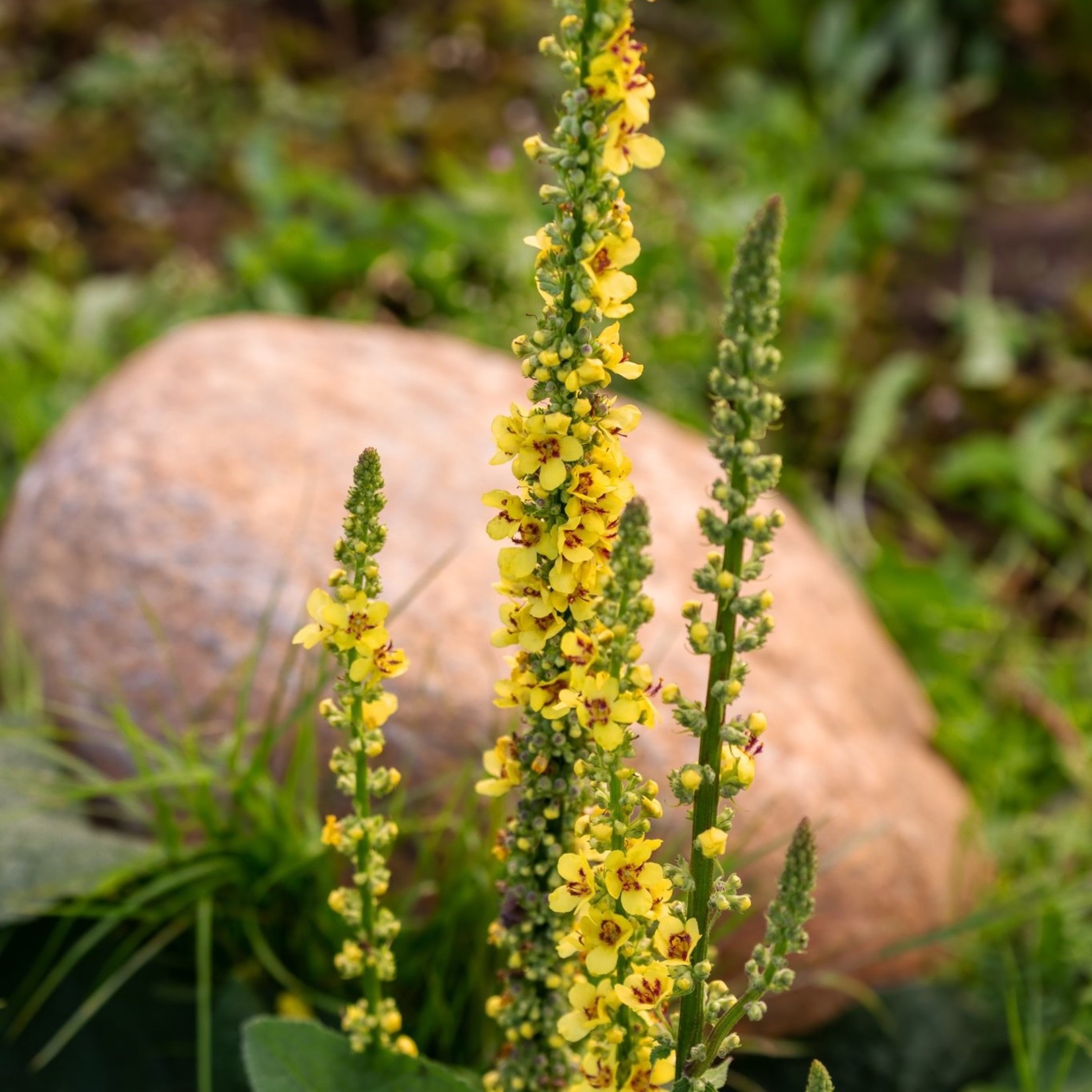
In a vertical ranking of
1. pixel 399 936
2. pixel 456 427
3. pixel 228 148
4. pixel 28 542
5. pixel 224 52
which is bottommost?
pixel 399 936

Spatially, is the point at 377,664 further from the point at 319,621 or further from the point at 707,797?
the point at 707,797

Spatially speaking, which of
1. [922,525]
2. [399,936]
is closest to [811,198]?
[922,525]

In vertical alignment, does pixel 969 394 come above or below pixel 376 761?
above

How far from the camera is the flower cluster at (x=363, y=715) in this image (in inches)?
47.6

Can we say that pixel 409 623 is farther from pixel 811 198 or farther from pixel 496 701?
pixel 811 198

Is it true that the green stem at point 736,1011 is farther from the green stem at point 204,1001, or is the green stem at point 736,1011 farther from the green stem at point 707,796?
the green stem at point 204,1001

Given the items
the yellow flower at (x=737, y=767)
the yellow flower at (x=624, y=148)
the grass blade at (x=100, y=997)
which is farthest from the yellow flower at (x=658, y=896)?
the grass blade at (x=100, y=997)

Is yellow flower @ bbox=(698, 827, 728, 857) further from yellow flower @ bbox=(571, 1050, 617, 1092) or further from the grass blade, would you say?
the grass blade

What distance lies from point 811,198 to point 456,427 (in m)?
2.65

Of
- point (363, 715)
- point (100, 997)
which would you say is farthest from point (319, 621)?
point (100, 997)

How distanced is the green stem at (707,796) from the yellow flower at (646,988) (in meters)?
0.04

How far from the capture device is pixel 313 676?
2.56 meters

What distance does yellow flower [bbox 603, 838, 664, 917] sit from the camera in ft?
3.85

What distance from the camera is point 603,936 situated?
1.23 metres
